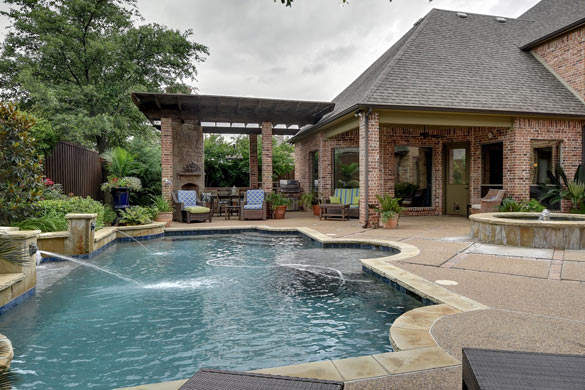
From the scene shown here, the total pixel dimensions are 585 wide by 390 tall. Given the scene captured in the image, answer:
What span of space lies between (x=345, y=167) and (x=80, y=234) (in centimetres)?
847

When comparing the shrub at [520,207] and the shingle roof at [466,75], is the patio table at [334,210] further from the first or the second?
the shrub at [520,207]

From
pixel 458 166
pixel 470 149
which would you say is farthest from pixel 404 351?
pixel 458 166

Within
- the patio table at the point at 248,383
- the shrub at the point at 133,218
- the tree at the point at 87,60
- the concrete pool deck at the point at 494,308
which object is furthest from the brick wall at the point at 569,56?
the tree at the point at 87,60

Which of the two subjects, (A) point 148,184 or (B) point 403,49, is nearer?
(B) point 403,49

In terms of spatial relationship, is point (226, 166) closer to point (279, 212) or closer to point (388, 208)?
point (279, 212)

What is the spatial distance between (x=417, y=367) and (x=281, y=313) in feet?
5.58

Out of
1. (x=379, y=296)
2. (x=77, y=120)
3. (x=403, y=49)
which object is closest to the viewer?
(x=379, y=296)

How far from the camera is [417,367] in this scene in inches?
85.6

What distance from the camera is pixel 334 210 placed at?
36.6 ft

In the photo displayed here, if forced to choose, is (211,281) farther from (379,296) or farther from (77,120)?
(77,120)

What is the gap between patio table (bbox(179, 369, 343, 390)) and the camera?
135cm

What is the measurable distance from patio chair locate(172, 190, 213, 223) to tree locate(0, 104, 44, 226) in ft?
15.3

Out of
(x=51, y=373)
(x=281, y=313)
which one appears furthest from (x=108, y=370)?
(x=281, y=313)

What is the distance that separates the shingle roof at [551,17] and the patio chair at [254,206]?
32.5 ft
